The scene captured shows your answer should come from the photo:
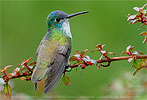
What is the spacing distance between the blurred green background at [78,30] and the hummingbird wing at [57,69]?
1899mm

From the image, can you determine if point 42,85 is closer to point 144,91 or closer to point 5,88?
point 5,88

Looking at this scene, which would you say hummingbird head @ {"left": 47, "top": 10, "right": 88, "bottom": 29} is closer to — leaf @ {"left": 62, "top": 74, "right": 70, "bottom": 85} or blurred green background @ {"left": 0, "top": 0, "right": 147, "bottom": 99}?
leaf @ {"left": 62, "top": 74, "right": 70, "bottom": 85}

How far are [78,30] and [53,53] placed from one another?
10.1 ft

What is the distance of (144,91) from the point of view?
9.36ft

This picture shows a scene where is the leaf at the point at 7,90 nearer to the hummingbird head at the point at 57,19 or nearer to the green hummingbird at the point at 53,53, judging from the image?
the green hummingbird at the point at 53,53

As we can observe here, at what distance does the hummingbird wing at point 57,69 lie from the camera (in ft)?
11.2

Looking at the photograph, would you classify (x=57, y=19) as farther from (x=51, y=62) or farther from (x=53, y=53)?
(x=51, y=62)

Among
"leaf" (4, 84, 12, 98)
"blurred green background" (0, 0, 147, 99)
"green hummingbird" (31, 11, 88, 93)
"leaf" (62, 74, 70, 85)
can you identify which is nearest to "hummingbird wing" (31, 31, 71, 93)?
"green hummingbird" (31, 11, 88, 93)

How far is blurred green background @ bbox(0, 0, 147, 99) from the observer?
6117 mm

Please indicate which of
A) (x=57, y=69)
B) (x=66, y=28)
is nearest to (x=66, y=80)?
(x=57, y=69)

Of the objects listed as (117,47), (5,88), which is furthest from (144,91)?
(117,47)

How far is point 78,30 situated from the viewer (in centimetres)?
696

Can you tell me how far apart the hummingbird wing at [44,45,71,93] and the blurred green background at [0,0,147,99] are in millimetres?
1899

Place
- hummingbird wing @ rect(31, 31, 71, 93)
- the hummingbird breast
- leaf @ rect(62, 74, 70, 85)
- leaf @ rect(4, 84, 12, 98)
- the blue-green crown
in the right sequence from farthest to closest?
the blue-green crown
the hummingbird breast
hummingbird wing @ rect(31, 31, 71, 93)
leaf @ rect(62, 74, 70, 85)
leaf @ rect(4, 84, 12, 98)
